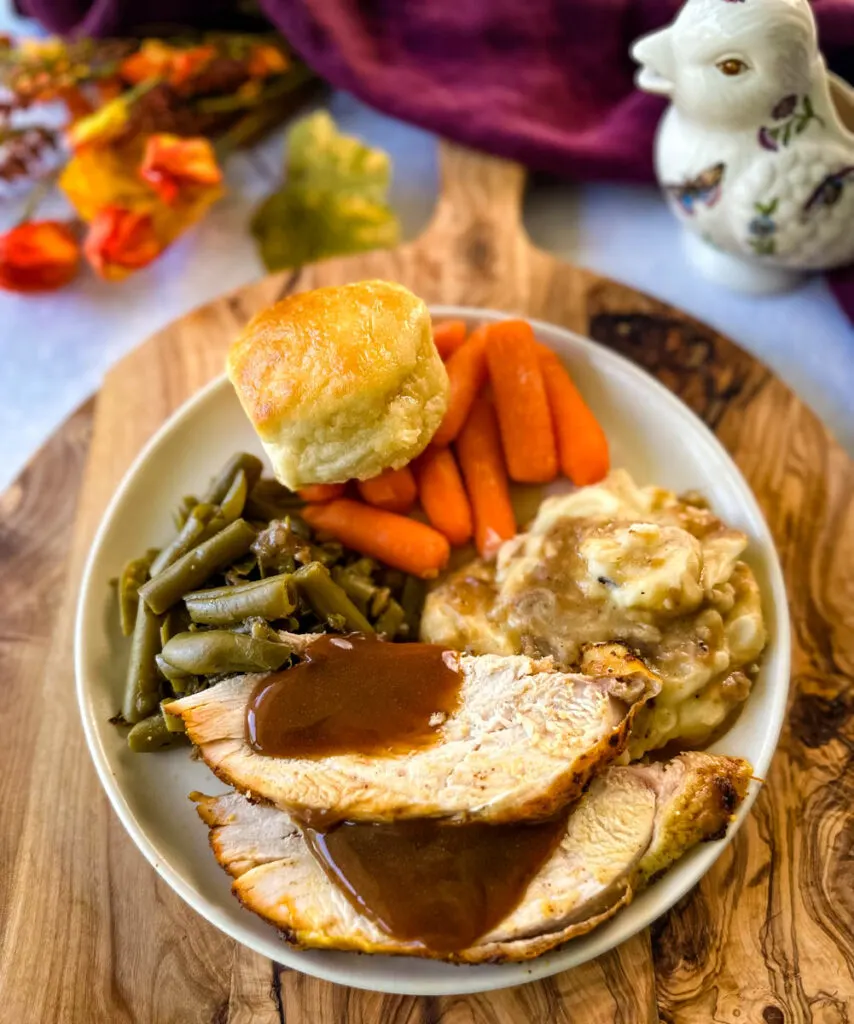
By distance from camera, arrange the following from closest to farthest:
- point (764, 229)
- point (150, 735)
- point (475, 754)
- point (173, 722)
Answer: point (475, 754) → point (173, 722) → point (150, 735) → point (764, 229)

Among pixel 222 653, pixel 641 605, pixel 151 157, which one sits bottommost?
pixel 641 605

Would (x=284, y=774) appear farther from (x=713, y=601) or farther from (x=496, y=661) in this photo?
(x=713, y=601)

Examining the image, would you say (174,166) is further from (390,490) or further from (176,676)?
(176,676)

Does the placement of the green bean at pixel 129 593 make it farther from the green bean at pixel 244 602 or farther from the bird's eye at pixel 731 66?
the bird's eye at pixel 731 66

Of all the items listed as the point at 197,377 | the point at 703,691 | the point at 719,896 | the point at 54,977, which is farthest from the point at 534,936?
the point at 197,377

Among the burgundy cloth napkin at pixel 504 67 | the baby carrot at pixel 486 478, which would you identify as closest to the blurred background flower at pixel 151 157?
the burgundy cloth napkin at pixel 504 67

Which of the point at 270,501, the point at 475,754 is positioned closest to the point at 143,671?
the point at 270,501
